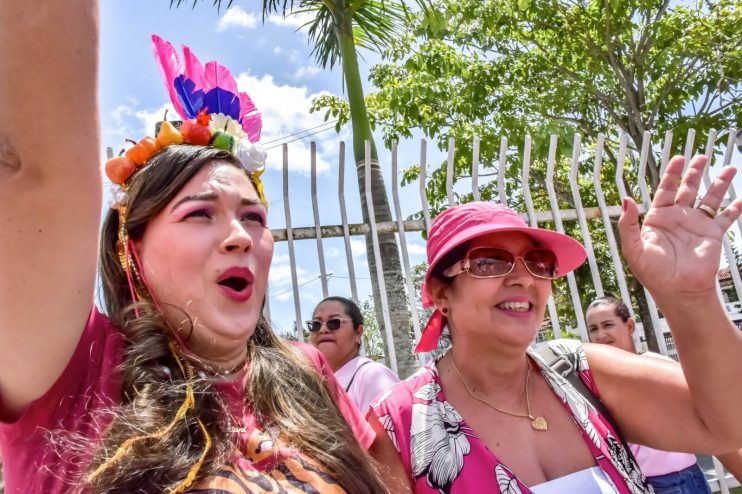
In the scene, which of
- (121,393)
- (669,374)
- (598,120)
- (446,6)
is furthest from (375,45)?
(121,393)

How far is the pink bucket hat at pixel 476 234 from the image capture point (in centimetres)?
192

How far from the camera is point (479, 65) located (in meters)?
7.54

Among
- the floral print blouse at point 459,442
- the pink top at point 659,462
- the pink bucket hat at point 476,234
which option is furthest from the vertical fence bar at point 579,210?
the floral print blouse at point 459,442

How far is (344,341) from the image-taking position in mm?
3609

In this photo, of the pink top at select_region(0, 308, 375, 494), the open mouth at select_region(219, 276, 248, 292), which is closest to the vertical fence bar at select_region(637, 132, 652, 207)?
the open mouth at select_region(219, 276, 248, 292)

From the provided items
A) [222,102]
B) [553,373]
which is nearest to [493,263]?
[553,373]

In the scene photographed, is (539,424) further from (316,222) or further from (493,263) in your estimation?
(316,222)

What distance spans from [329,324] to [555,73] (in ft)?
21.1

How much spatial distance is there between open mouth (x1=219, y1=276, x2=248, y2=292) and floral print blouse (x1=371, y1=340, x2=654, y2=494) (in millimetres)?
747

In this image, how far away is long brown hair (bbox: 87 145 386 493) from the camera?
1.01 metres

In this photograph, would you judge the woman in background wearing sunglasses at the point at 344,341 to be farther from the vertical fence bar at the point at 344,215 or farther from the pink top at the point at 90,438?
the pink top at the point at 90,438

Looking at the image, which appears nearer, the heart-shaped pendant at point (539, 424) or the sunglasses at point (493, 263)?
the heart-shaped pendant at point (539, 424)

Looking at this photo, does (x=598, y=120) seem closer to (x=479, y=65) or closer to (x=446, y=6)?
(x=479, y=65)

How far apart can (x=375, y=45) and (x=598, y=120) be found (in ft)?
15.4
